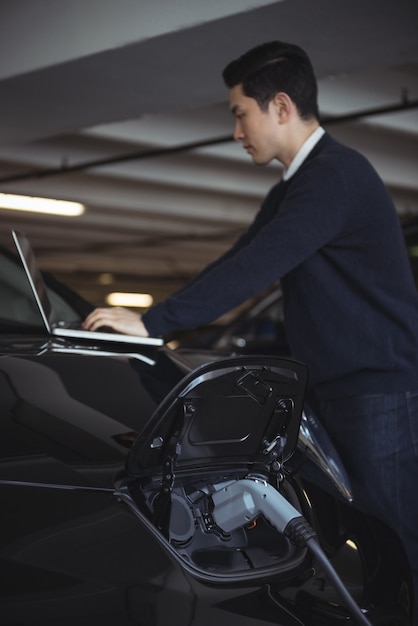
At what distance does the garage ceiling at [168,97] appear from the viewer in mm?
4242

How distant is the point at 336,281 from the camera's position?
6.68 feet

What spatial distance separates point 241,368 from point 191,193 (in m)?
9.17

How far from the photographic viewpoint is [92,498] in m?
1.38

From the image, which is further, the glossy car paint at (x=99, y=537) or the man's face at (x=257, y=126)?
the man's face at (x=257, y=126)

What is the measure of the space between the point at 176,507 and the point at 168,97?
14.8ft

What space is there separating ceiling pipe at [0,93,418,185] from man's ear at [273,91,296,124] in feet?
13.8

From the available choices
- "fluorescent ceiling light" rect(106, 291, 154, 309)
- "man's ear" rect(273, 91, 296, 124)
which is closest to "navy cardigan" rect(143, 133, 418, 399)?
"man's ear" rect(273, 91, 296, 124)

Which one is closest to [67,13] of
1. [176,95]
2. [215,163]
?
[176,95]

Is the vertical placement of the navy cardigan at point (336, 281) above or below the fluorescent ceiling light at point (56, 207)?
below

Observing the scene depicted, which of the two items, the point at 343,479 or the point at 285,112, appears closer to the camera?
the point at 343,479

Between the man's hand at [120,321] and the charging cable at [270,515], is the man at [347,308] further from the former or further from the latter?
the charging cable at [270,515]

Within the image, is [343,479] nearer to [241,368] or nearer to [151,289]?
[241,368]

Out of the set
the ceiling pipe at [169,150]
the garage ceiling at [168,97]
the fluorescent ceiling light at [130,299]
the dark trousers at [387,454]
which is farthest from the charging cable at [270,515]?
the fluorescent ceiling light at [130,299]

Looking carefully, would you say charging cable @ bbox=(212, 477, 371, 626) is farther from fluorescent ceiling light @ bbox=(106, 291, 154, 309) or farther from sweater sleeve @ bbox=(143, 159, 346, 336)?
fluorescent ceiling light @ bbox=(106, 291, 154, 309)
